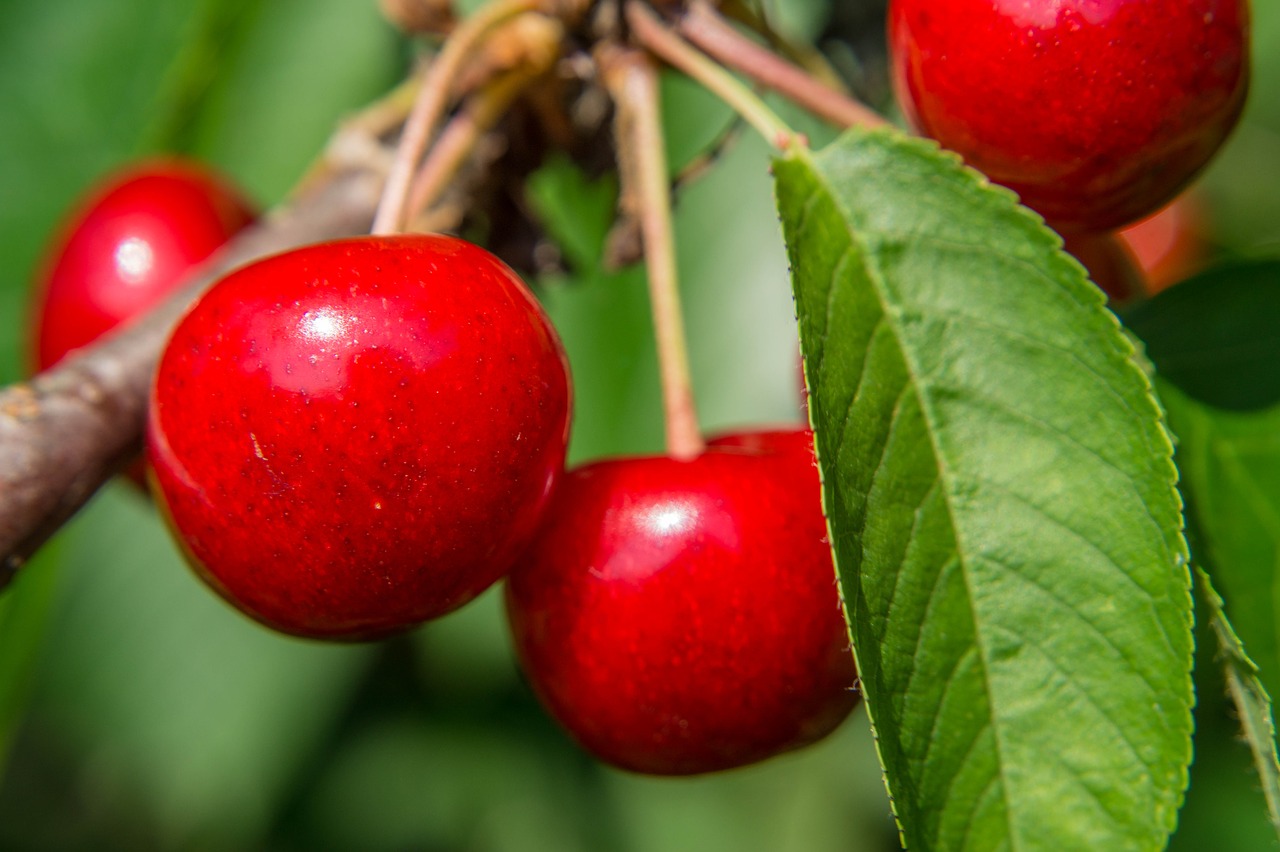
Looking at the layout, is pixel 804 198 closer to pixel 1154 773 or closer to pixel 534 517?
pixel 534 517

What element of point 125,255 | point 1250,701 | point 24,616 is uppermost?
point 1250,701

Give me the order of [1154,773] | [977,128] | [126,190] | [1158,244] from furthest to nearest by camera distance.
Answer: [1158,244], [126,190], [977,128], [1154,773]

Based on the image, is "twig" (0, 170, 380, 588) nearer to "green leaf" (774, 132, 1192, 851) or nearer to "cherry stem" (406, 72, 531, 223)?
"cherry stem" (406, 72, 531, 223)

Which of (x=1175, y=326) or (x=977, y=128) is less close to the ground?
(x=977, y=128)

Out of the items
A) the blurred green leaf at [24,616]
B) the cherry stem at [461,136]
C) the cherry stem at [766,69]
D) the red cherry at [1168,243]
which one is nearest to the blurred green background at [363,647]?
the red cherry at [1168,243]

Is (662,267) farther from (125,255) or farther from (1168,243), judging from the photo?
(1168,243)

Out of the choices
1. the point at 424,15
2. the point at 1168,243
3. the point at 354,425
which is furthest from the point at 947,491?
the point at 1168,243

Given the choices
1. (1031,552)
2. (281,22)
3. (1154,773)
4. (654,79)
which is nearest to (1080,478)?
(1031,552)
